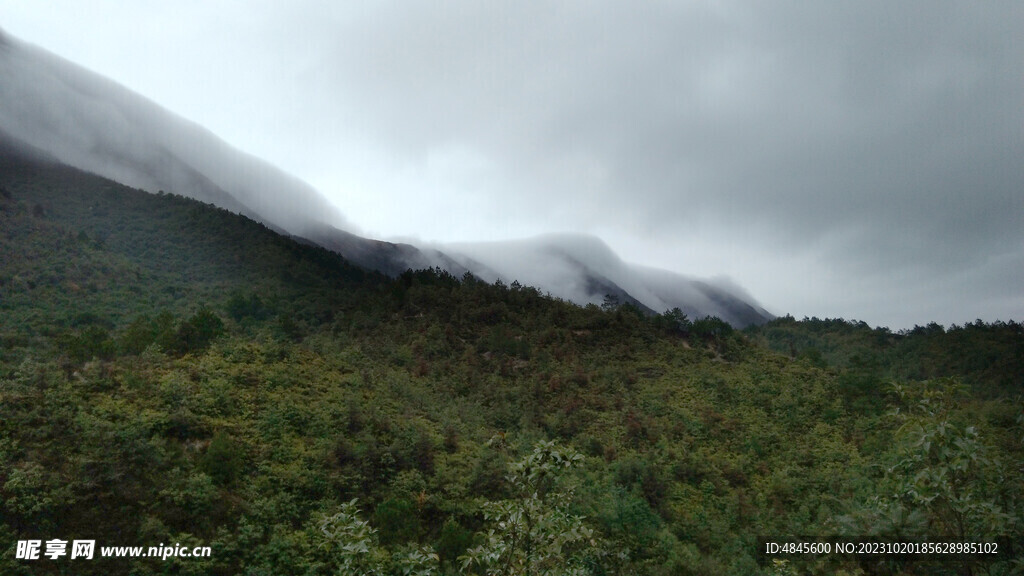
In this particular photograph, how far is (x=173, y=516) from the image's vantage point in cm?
941

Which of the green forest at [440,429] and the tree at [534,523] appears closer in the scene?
the tree at [534,523]

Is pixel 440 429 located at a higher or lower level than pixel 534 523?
lower

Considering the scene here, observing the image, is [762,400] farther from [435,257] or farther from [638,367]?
[435,257]

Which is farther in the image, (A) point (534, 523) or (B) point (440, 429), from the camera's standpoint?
(B) point (440, 429)

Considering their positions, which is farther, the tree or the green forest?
the green forest

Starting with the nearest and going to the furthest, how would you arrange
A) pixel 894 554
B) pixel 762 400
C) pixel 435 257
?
pixel 894 554, pixel 762 400, pixel 435 257

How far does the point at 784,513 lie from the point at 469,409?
12.4m

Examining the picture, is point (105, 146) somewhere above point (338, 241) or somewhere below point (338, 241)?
above

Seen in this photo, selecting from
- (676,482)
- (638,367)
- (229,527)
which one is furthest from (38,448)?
(638,367)

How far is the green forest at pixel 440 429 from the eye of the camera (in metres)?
3.94

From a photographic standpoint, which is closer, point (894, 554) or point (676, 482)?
point (894, 554)

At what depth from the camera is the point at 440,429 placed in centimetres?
1734

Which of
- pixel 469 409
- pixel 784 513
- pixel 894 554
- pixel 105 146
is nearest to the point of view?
pixel 894 554

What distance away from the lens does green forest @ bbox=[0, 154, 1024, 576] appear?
394 cm
